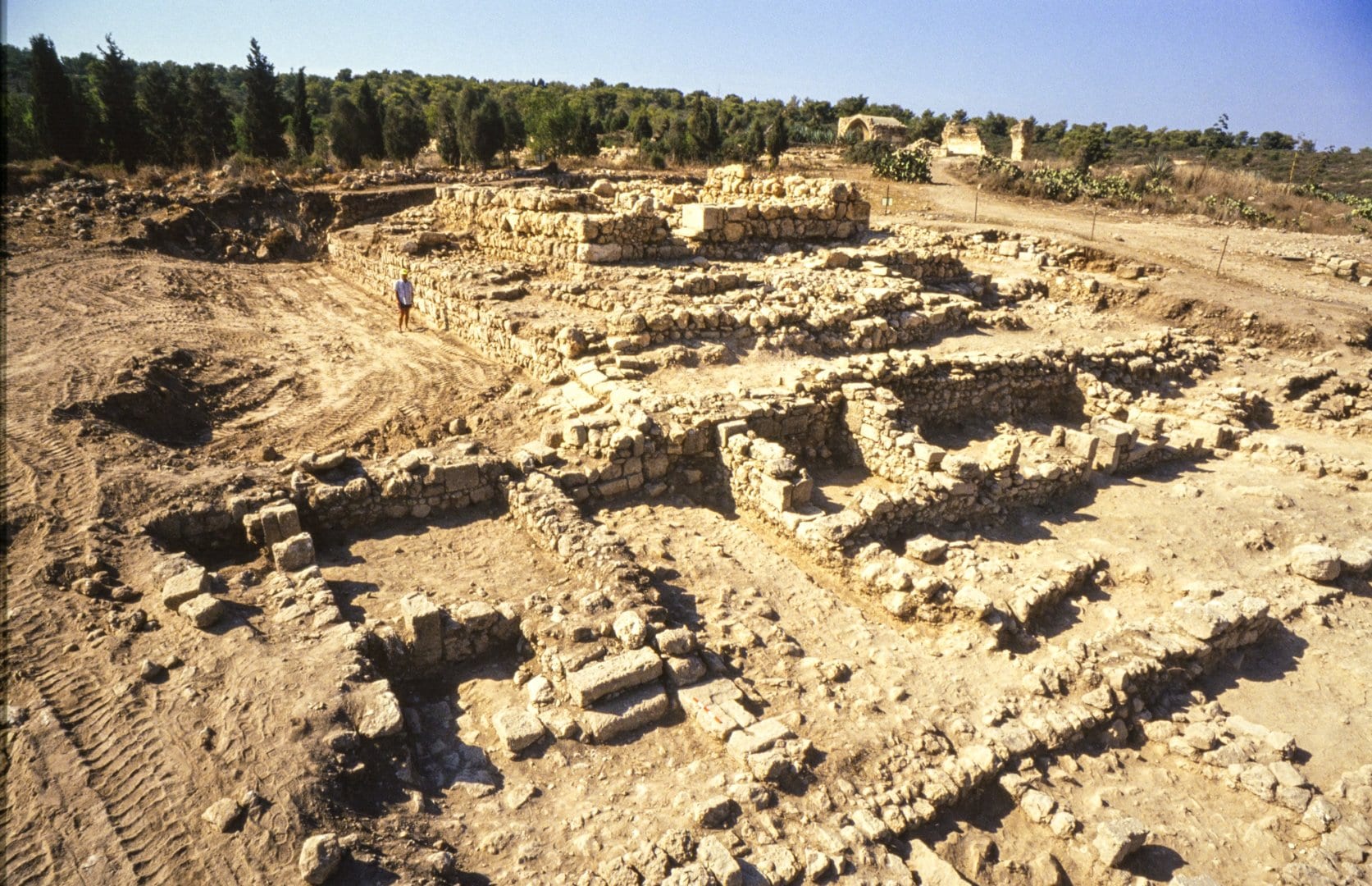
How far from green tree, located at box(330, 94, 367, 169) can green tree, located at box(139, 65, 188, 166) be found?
18.3 ft

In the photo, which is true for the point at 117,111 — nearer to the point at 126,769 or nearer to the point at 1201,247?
the point at 126,769

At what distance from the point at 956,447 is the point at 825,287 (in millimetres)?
4379

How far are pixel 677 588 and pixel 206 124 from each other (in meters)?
34.1

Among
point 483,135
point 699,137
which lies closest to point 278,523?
point 483,135

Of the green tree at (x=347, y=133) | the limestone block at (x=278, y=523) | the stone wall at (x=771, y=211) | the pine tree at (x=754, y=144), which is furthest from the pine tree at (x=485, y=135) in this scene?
the limestone block at (x=278, y=523)

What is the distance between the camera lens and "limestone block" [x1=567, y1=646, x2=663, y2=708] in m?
5.48

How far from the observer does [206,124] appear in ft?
100

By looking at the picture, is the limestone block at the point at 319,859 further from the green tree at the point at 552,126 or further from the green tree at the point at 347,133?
the green tree at the point at 552,126

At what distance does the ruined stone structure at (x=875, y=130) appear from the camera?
4534 cm

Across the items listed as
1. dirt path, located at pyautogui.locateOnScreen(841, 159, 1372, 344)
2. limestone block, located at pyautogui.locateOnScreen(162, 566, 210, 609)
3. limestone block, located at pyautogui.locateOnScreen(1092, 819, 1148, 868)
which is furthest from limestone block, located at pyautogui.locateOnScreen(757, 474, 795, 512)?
dirt path, located at pyautogui.locateOnScreen(841, 159, 1372, 344)

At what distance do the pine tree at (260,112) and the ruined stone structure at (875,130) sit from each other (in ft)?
102

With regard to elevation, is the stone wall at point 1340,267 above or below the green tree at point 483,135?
below

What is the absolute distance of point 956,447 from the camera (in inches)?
433

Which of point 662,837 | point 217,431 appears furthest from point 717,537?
point 217,431
